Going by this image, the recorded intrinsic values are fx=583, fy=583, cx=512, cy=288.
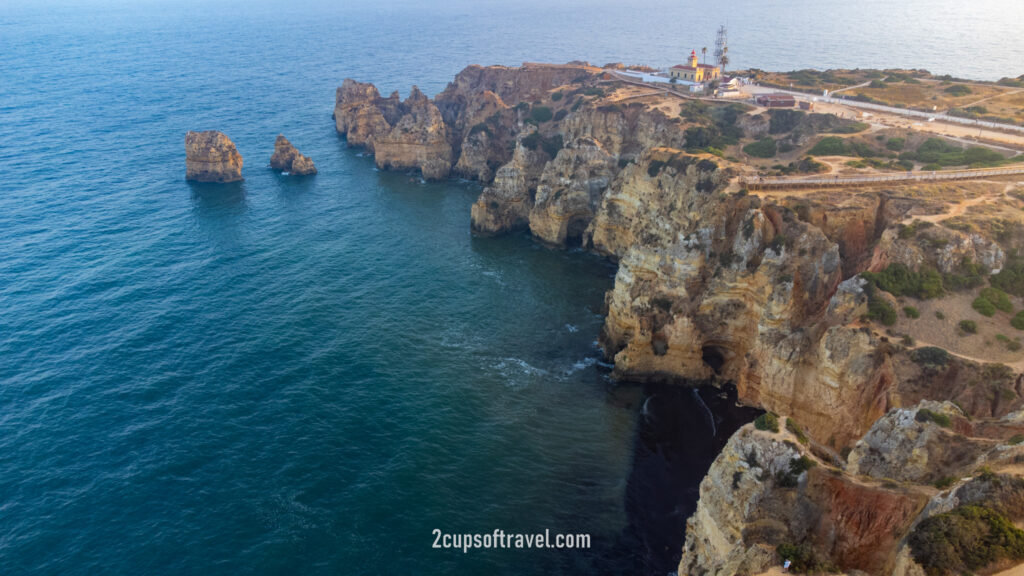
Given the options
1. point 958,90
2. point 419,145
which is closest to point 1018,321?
point 958,90

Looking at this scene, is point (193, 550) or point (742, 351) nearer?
point (193, 550)

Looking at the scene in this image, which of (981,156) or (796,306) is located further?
(981,156)

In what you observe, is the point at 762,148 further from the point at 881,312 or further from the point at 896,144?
the point at 881,312

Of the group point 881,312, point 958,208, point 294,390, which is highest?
point 958,208

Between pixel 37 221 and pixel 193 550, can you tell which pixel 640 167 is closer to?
pixel 193 550

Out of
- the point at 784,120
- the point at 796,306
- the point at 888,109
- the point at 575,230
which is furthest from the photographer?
the point at 575,230

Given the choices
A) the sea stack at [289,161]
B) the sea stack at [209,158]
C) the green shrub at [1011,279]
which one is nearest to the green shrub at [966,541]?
the green shrub at [1011,279]

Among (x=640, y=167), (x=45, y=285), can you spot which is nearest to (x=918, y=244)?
(x=640, y=167)
